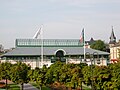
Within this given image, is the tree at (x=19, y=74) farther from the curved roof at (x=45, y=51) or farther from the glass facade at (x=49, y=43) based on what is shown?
the glass facade at (x=49, y=43)

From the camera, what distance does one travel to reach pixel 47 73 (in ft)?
128

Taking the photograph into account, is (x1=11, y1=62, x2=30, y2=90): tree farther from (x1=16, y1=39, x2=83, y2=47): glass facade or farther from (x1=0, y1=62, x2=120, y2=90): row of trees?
(x1=16, y1=39, x2=83, y2=47): glass facade

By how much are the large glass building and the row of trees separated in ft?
108

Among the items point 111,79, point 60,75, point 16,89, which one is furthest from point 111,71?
point 16,89

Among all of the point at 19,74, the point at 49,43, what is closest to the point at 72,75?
the point at 19,74

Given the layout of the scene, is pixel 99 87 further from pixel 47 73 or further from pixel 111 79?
pixel 47 73

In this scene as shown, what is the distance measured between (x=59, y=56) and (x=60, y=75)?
4404 centimetres

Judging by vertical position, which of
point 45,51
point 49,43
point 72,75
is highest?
point 49,43

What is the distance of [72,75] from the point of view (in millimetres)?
36844

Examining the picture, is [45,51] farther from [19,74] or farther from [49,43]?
[19,74]

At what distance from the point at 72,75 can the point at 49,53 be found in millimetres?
46861

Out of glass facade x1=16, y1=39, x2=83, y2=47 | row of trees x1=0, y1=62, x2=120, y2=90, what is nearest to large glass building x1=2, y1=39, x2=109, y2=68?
glass facade x1=16, y1=39, x2=83, y2=47

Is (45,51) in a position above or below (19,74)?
above

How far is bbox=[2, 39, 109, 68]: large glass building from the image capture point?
81.1 metres
